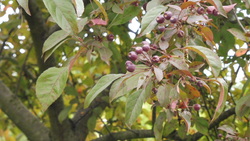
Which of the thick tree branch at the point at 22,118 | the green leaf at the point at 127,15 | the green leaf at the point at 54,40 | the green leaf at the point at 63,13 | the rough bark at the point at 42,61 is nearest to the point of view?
the green leaf at the point at 63,13

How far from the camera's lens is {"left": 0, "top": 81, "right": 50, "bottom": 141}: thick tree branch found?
1866mm

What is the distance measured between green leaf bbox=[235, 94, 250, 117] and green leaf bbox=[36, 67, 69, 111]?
0.44m

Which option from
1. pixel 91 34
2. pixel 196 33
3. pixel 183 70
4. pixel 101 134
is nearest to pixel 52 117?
pixel 101 134

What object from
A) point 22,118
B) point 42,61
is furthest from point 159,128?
point 22,118

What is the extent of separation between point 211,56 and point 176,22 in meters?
0.10

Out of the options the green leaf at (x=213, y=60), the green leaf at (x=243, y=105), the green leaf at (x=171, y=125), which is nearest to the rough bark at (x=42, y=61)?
the green leaf at (x=171, y=125)

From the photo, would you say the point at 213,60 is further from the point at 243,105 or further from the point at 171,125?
the point at 171,125

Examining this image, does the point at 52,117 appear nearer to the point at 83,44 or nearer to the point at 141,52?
the point at 83,44

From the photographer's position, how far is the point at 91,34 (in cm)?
109

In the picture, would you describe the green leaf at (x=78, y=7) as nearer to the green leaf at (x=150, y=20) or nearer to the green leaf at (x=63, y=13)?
the green leaf at (x=63, y=13)

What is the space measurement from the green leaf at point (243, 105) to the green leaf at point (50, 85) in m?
0.44

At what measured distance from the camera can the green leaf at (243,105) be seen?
1.00 meters

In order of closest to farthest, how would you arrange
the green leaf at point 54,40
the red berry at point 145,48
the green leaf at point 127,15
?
the red berry at point 145,48
the green leaf at point 54,40
the green leaf at point 127,15

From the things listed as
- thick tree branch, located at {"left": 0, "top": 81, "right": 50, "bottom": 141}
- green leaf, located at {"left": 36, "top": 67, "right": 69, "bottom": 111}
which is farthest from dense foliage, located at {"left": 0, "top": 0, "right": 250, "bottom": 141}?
thick tree branch, located at {"left": 0, "top": 81, "right": 50, "bottom": 141}
